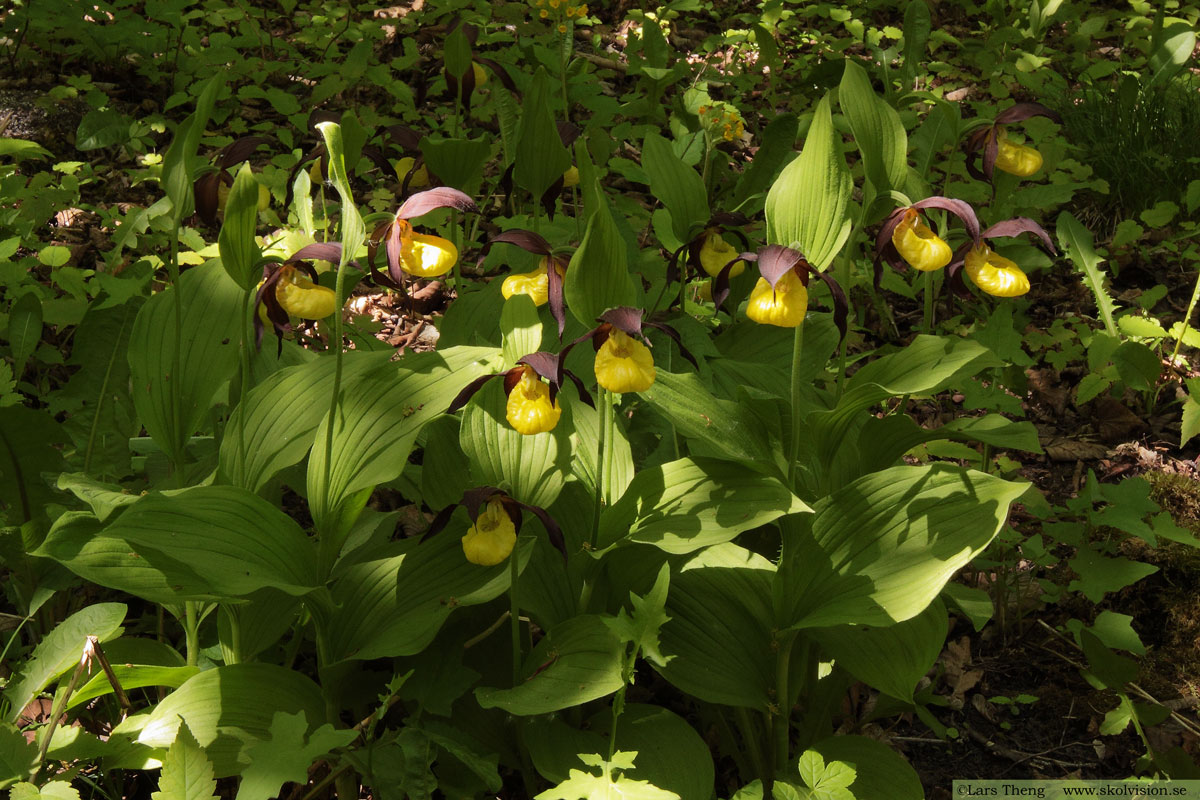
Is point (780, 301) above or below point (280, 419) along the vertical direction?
above

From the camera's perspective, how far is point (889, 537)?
71.5 inches

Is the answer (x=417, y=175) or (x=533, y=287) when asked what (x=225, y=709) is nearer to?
(x=533, y=287)

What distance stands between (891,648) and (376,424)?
1.12m

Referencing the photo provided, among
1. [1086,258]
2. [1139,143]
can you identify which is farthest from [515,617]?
[1139,143]

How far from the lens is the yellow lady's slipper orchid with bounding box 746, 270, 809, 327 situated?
168cm

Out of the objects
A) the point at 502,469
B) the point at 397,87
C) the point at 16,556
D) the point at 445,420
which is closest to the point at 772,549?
the point at 502,469

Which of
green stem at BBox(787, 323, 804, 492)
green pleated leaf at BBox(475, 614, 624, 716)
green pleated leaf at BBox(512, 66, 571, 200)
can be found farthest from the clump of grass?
green pleated leaf at BBox(475, 614, 624, 716)

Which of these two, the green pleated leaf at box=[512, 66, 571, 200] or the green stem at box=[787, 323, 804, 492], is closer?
the green stem at box=[787, 323, 804, 492]

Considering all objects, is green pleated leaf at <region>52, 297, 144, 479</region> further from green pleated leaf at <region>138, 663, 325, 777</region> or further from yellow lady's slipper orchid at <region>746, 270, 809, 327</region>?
yellow lady's slipper orchid at <region>746, 270, 809, 327</region>

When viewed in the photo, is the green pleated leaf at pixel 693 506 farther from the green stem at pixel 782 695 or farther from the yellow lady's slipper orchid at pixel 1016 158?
the yellow lady's slipper orchid at pixel 1016 158

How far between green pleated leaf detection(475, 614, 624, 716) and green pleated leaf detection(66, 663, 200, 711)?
61 centimetres

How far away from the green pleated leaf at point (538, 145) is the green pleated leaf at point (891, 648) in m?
1.46

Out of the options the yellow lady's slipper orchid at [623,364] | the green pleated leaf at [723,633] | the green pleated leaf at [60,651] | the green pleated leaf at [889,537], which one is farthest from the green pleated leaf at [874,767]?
the green pleated leaf at [60,651]

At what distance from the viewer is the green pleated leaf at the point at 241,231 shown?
1625mm
